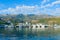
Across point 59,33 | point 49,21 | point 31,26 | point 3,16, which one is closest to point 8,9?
point 3,16

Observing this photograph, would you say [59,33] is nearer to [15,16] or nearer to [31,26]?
[31,26]

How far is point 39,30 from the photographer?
5.71m

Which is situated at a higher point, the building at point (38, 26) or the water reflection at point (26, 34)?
the building at point (38, 26)

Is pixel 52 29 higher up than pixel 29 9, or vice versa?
pixel 29 9

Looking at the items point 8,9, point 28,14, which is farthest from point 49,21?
point 8,9

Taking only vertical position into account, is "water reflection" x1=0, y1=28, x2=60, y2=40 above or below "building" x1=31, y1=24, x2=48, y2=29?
below

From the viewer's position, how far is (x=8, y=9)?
19.1ft

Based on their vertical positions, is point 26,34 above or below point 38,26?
below

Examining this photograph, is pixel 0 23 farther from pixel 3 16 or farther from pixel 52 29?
pixel 52 29

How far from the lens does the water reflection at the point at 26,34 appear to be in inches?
225

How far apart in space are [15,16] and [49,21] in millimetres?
908

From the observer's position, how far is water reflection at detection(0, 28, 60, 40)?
18.7 ft

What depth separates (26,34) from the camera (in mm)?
5797

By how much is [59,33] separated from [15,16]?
4.07 feet
